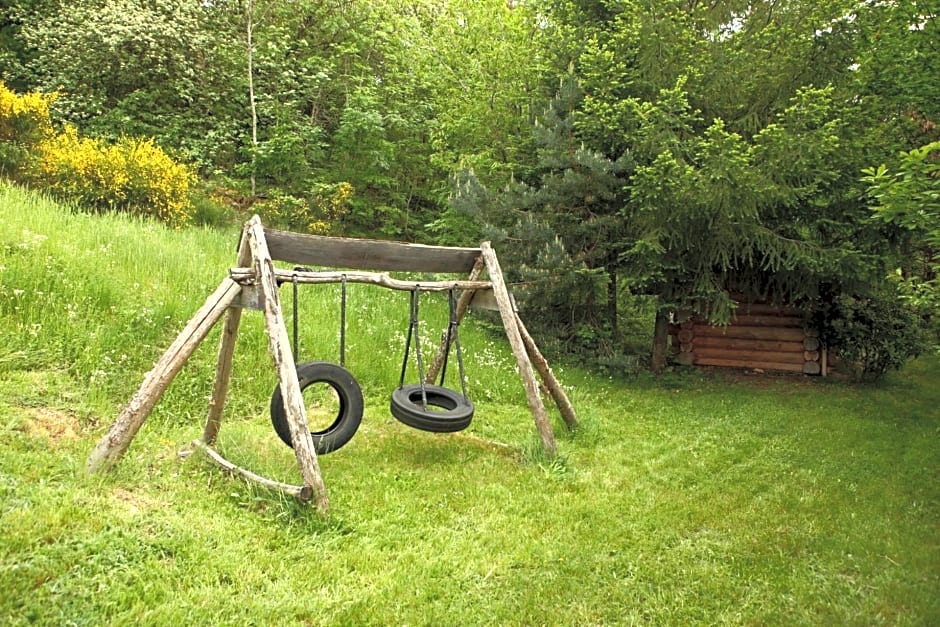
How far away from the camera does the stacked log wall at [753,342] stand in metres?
10.6

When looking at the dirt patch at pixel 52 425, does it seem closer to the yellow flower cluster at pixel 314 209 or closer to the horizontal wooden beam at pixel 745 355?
the yellow flower cluster at pixel 314 209

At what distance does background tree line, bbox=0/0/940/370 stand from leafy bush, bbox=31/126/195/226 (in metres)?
2.87

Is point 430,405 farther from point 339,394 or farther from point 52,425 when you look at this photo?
point 52,425

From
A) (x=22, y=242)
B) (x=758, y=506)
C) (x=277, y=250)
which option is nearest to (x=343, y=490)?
(x=277, y=250)

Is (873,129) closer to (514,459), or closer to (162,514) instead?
(514,459)

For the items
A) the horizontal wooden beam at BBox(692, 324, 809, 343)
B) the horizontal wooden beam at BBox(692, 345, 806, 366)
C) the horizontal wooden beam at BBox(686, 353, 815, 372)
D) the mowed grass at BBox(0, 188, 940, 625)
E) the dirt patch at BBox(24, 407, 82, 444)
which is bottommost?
the mowed grass at BBox(0, 188, 940, 625)

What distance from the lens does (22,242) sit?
6703 millimetres

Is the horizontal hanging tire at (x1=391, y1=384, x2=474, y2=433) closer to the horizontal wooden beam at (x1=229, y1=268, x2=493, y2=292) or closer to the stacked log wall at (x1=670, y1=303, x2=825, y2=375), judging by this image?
the horizontal wooden beam at (x1=229, y1=268, x2=493, y2=292)

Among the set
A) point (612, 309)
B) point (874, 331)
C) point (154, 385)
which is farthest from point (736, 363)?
point (154, 385)

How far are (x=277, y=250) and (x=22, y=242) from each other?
3.84 m

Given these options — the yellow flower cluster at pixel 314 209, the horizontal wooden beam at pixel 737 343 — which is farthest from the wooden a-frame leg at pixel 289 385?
the yellow flower cluster at pixel 314 209

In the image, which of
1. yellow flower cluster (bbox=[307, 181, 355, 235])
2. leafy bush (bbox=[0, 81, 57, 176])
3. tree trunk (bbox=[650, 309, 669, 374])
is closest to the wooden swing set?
tree trunk (bbox=[650, 309, 669, 374])

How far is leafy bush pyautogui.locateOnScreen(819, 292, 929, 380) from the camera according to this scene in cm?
976

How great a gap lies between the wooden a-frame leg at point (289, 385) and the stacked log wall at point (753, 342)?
8.26m
